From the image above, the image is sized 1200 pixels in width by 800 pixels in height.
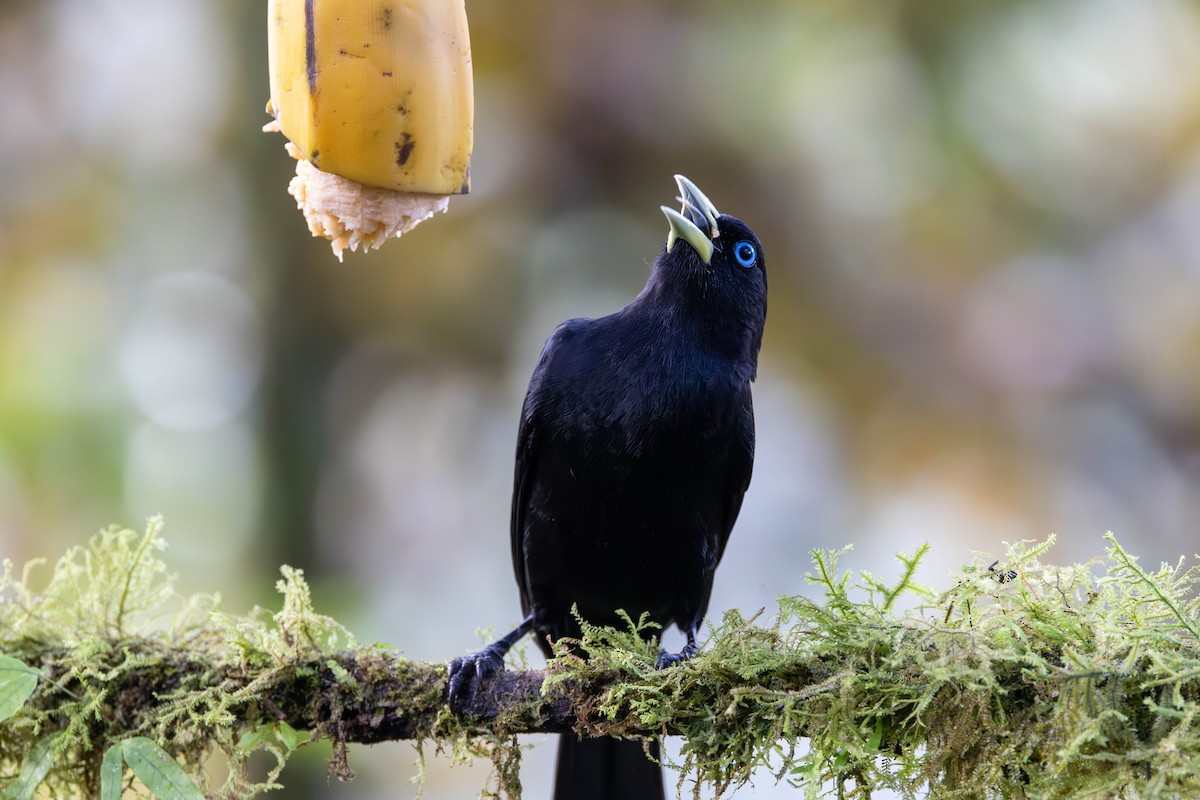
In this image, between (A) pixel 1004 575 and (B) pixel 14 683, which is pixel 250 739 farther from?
(A) pixel 1004 575

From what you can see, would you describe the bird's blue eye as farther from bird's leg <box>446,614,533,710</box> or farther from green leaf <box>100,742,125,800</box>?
green leaf <box>100,742,125,800</box>

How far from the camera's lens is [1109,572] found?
1922mm

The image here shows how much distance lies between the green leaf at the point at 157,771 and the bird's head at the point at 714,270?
65.3 inches

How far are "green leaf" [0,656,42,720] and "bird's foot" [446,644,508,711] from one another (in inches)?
31.1

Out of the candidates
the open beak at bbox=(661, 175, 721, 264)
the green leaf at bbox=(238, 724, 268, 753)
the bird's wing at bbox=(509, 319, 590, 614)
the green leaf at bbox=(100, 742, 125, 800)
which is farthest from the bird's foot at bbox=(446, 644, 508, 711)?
the open beak at bbox=(661, 175, 721, 264)

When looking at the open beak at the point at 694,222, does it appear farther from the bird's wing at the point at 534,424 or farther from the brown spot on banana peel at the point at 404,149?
the brown spot on banana peel at the point at 404,149

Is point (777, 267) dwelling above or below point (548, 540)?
above

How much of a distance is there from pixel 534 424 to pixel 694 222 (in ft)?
2.34

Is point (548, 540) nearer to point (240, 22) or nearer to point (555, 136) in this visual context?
point (555, 136)

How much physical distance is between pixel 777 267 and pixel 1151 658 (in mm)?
3780

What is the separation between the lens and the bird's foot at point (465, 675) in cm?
229

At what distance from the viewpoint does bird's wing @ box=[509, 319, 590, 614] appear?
300cm

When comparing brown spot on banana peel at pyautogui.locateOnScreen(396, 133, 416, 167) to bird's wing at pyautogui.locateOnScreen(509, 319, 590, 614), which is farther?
bird's wing at pyautogui.locateOnScreen(509, 319, 590, 614)

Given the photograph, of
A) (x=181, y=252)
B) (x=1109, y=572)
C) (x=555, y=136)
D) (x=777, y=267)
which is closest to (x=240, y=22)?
(x=181, y=252)
